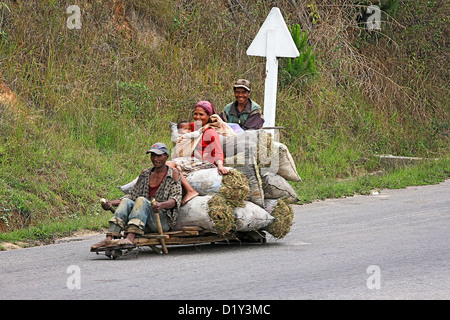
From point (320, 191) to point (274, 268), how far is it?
5.86 metres

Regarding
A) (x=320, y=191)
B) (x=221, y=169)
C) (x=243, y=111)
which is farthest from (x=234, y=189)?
(x=320, y=191)

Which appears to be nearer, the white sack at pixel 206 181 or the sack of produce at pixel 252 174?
the white sack at pixel 206 181

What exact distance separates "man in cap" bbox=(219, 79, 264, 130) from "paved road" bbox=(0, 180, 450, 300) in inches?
59.8

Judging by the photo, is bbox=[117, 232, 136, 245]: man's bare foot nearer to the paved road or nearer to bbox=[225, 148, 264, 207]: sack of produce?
the paved road

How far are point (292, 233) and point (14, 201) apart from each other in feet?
12.6

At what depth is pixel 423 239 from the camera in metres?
8.65

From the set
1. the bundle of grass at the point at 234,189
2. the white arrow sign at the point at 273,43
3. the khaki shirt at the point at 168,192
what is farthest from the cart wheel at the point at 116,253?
the white arrow sign at the point at 273,43

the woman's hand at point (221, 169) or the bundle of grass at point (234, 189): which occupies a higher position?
the woman's hand at point (221, 169)

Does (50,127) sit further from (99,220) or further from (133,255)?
(133,255)

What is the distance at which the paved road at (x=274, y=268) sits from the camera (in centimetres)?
606

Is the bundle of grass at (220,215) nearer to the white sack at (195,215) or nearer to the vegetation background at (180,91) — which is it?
the white sack at (195,215)

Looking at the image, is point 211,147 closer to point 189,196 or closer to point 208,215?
point 189,196

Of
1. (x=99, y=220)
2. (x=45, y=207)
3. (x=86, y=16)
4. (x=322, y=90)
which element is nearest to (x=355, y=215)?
(x=99, y=220)

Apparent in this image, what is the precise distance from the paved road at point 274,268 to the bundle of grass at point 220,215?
305 millimetres
